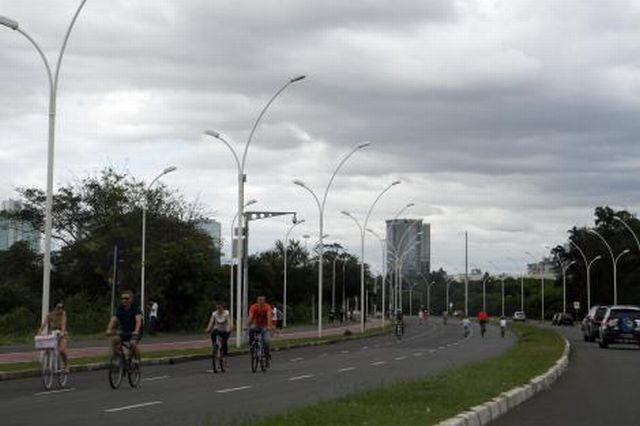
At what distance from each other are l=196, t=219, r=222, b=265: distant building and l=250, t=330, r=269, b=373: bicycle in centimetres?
5278

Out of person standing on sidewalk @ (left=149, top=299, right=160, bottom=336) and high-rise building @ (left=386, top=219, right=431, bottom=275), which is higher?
high-rise building @ (left=386, top=219, right=431, bottom=275)

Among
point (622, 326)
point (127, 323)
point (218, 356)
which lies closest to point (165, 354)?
point (218, 356)

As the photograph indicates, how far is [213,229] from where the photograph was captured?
92.1 m

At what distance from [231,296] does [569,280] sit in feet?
276

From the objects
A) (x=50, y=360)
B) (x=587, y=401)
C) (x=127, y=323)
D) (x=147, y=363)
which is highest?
(x=127, y=323)

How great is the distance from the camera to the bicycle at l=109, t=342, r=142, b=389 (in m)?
19.3

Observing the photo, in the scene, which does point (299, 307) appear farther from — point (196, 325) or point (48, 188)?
point (48, 188)

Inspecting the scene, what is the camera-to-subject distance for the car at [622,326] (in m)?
40.1

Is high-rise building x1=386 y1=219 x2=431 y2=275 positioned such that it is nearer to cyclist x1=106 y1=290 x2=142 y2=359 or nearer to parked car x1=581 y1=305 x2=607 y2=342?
parked car x1=581 y1=305 x2=607 y2=342

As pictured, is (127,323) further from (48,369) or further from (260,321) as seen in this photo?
(260,321)

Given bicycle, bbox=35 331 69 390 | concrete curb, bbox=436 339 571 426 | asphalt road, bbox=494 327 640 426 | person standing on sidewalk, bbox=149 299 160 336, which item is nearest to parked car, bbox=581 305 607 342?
asphalt road, bbox=494 327 640 426

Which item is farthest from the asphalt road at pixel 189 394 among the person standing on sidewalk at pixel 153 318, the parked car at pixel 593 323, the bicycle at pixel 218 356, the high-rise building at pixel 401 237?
the high-rise building at pixel 401 237

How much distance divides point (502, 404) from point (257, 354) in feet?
36.5

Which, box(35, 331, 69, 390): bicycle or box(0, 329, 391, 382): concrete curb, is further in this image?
box(0, 329, 391, 382): concrete curb
